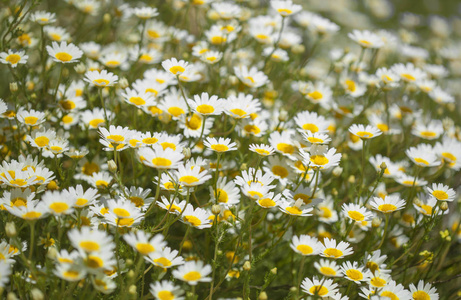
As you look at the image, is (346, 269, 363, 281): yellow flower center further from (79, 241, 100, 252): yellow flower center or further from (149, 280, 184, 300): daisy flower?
(79, 241, 100, 252): yellow flower center

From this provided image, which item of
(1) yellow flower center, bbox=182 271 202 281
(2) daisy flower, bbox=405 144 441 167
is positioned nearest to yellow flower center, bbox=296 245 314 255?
(1) yellow flower center, bbox=182 271 202 281

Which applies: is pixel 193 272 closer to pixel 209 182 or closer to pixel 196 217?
pixel 196 217

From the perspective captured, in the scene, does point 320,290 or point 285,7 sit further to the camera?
point 285,7

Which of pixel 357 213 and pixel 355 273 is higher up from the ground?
pixel 357 213

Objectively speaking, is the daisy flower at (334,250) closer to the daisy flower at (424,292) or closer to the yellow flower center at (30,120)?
the daisy flower at (424,292)

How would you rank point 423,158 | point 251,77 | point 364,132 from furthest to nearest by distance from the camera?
point 251,77 → point 423,158 → point 364,132

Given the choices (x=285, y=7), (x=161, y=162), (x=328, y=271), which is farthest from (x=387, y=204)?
(x=285, y=7)
